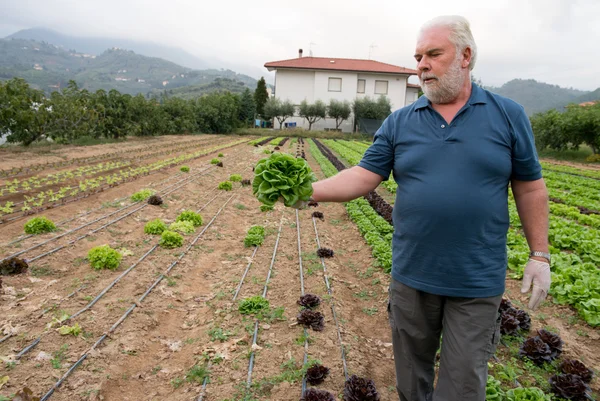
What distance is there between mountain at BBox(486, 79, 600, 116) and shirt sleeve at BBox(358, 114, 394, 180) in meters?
162

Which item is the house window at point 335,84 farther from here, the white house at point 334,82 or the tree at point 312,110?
the tree at point 312,110

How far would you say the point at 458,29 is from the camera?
8.27 ft

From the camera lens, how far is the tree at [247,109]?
59353mm

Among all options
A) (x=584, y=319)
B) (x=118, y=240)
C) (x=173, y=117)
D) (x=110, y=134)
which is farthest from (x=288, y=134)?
(x=584, y=319)

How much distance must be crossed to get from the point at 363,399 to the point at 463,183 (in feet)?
7.63

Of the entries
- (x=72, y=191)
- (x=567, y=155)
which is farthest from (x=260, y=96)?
(x=72, y=191)

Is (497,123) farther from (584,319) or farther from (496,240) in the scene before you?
(584,319)

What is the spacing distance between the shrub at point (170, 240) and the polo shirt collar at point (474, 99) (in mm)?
6427

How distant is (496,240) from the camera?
2500mm

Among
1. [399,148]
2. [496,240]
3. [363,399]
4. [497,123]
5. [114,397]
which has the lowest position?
[114,397]

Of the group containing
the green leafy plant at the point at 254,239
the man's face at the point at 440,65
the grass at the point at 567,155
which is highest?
the man's face at the point at 440,65

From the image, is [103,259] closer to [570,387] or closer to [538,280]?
[538,280]

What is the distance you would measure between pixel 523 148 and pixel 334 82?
56.0 metres

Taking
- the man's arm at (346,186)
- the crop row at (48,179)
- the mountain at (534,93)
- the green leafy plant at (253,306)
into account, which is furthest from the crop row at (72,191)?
the mountain at (534,93)
